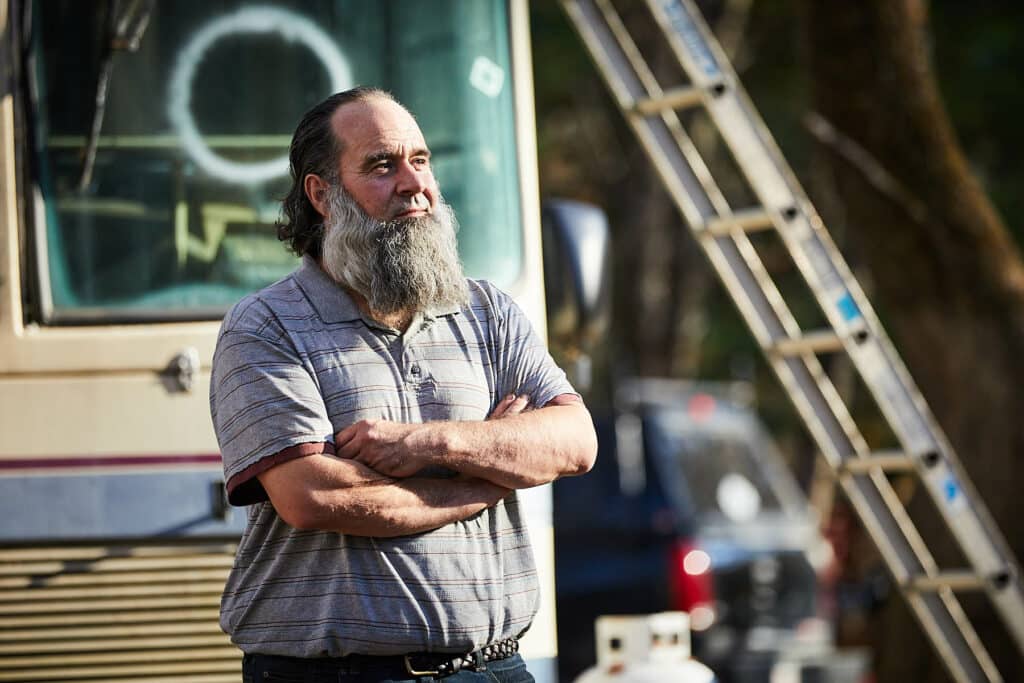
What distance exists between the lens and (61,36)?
4961 millimetres

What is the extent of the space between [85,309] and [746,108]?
2542 millimetres

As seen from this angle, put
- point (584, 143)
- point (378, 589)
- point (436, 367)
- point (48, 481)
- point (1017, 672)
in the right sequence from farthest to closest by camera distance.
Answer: point (584, 143)
point (1017, 672)
point (48, 481)
point (436, 367)
point (378, 589)

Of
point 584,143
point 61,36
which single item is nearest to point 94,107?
point 61,36

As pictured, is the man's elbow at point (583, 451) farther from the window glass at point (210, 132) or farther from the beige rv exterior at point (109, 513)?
the window glass at point (210, 132)

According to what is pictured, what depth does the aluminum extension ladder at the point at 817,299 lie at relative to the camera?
5930 millimetres

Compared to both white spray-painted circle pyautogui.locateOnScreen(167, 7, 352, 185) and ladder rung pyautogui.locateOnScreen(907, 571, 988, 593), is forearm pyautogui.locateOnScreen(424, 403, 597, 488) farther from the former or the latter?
ladder rung pyautogui.locateOnScreen(907, 571, 988, 593)

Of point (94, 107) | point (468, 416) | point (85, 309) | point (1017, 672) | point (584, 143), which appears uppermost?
point (584, 143)

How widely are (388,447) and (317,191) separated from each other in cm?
75

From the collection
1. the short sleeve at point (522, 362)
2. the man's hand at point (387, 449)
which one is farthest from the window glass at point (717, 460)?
the man's hand at point (387, 449)

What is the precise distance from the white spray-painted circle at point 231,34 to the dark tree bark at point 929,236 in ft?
13.8

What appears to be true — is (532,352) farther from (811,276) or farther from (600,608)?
(600,608)

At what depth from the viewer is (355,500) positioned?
347cm

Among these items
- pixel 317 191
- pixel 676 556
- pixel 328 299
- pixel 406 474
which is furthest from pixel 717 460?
pixel 406 474

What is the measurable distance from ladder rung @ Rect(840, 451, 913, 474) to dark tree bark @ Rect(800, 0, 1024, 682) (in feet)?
10.2
